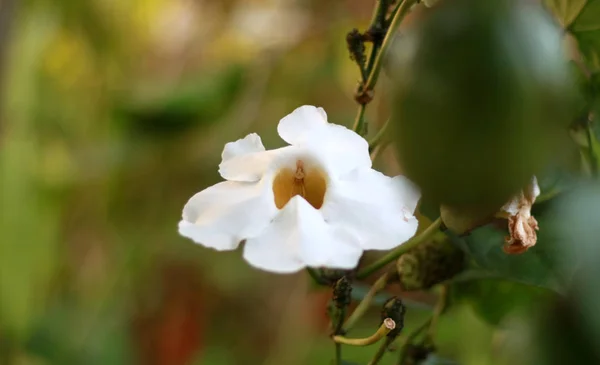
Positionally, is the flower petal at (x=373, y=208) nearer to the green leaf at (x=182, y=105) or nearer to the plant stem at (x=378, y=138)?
the plant stem at (x=378, y=138)

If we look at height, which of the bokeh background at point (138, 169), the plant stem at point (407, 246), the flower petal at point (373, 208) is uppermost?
the flower petal at point (373, 208)

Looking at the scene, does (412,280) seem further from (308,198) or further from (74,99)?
(74,99)

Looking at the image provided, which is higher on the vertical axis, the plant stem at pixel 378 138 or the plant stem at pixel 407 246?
the plant stem at pixel 378 138

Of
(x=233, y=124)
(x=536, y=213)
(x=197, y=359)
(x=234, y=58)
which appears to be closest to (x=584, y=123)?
(x=536, y=213)

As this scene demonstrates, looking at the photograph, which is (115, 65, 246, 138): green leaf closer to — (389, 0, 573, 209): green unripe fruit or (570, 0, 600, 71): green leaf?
(570, 0, 600, 71): green leaf

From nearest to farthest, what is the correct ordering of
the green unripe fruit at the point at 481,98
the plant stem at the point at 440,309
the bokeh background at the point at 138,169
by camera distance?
the green unripe fruit at the point at 481,98, the plant stem at the point at 440,309, the bokeh background at the point at 138,169

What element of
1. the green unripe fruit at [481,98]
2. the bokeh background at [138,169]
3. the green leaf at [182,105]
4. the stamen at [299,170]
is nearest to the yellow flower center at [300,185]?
the stamen at [299,170]

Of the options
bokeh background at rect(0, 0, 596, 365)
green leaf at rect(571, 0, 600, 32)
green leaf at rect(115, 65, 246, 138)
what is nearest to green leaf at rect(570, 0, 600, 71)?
green leaf at rect(571, 0, 600, 32)
